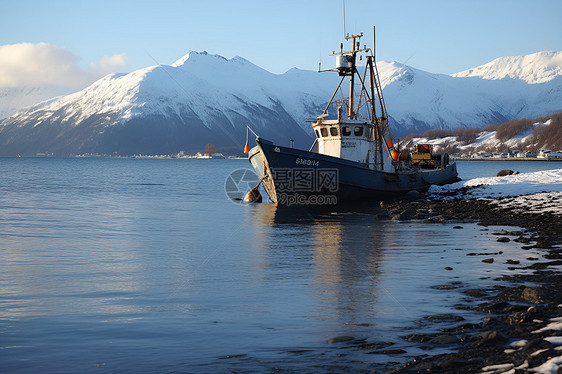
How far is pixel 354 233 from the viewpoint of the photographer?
95.0ft

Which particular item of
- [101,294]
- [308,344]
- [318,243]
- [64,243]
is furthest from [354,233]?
[308,344]

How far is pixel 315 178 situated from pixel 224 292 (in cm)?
2643

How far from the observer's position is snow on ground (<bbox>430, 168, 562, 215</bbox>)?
117ft

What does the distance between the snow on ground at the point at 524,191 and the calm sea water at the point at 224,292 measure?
774cm

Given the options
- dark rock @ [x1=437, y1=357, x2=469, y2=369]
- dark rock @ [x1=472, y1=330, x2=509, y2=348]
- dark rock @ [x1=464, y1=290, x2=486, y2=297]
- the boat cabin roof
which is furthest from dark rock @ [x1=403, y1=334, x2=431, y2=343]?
the boat cabin roof

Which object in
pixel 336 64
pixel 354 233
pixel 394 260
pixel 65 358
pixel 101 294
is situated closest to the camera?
pixel 65 358

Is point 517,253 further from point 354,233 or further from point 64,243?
point 64,243

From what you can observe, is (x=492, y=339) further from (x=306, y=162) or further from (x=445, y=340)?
(x=306, y=162)

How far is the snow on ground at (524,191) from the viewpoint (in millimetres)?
35750

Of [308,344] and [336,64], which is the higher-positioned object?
[336,64]

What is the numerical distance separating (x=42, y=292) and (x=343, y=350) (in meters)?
8.69

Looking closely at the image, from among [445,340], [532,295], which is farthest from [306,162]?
[445,340]

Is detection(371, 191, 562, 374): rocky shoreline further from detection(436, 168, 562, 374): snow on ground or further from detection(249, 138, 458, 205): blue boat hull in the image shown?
detection(249, 138, 458, 205): blue boat hull

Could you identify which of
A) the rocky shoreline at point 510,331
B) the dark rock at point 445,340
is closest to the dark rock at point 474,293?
the rocky shoreline at point 510,331
